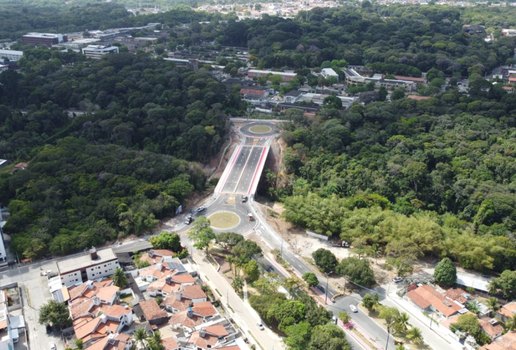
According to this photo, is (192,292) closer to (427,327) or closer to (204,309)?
(204,309)

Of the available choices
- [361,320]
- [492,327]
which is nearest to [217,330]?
[361,320]

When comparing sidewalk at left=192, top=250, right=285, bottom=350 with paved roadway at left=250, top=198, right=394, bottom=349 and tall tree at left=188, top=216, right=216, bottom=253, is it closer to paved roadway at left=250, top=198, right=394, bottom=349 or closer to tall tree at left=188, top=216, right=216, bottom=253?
tall tree at left=188, top=216, right=216, bottom=253

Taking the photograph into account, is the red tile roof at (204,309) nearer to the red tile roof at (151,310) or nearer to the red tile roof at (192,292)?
the red tile roof at (192,292)

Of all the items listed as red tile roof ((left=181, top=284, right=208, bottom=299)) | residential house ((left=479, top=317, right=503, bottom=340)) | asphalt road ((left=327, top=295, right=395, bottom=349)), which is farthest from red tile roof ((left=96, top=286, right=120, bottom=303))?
residential house ((left=479, top=317, right=503, bottom=340))

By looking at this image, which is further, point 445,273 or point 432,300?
point 445,273

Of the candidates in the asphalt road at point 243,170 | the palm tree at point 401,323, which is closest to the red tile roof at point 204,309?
the palm tree at point 401,323

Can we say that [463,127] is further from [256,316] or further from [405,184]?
[256,316]

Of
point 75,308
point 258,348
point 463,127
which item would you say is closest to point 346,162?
point 463,127
